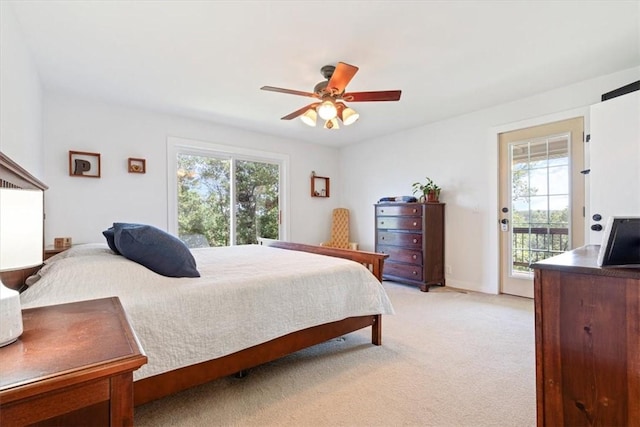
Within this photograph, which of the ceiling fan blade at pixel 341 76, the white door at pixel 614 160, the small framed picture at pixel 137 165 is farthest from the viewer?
the small framed picture at pixel 137 165

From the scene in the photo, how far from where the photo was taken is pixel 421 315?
3.08 m

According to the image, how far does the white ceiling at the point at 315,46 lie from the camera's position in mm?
1963

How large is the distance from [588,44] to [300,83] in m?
2.42

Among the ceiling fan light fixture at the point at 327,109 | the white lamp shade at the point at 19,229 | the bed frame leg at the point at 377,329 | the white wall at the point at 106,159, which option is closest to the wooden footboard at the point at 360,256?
the bed frame leg at the point at 377,329

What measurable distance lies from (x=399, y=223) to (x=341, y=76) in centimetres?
262

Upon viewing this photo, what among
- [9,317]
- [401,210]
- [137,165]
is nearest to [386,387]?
[9,317]

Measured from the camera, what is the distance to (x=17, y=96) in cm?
204

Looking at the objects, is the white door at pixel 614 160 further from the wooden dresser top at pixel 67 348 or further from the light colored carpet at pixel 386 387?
the wooden dresser top at pixel 67 348

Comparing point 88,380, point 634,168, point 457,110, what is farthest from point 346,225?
point 88,380

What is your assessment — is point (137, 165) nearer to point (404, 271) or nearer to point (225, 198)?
point (225, 198)

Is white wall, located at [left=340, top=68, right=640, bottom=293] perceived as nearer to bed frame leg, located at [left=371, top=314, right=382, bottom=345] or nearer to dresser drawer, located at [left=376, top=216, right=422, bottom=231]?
dresser drawer, located at [left=376, top=216, right=422, bottom=231]

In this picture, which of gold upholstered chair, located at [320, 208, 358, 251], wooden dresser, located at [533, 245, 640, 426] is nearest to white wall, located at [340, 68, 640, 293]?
gold upholstered chair, located at [320, 208, 358, 251]

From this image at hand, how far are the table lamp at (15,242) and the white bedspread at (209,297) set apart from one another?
57cm

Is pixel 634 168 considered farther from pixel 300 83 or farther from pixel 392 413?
pixel 300 83
